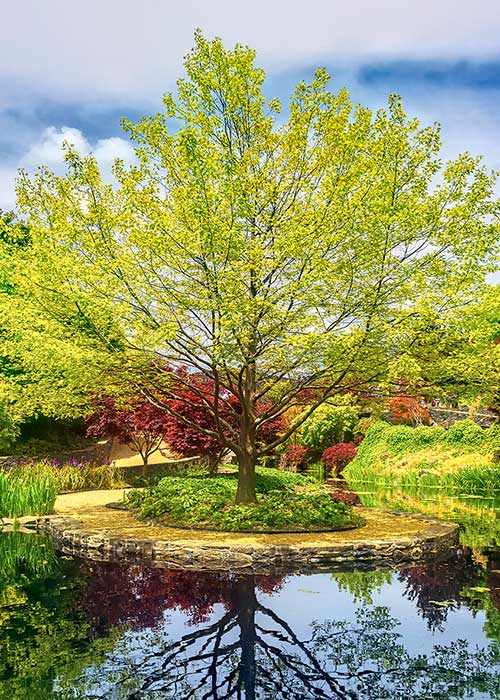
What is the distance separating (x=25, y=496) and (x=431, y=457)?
66.4 ft

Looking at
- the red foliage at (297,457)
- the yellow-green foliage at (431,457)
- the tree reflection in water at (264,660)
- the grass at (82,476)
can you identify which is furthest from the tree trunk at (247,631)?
the red foliage at (297,457)

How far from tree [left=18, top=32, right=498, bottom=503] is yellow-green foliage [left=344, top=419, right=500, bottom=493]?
1252cm

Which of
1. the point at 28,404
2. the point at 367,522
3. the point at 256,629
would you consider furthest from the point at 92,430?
the point at 256,629

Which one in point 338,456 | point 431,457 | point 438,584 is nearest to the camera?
point 438,584

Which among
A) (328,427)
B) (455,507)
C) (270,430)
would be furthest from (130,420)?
(328,427)

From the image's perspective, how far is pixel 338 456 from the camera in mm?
33906

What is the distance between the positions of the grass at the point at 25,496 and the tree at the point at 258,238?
4.49 m

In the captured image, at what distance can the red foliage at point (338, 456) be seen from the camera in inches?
1328

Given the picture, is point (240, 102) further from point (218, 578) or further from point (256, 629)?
point (256, 629)

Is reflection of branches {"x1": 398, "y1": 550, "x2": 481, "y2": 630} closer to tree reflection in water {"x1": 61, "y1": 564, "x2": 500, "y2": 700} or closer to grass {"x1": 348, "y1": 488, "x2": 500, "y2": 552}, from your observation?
tree reflection in water {"x1": 61, "y1": 564, "x2": 500, "y2": 700}

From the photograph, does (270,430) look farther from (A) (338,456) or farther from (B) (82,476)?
(A) (338,456)

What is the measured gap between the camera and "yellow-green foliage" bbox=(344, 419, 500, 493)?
2336 centimetres

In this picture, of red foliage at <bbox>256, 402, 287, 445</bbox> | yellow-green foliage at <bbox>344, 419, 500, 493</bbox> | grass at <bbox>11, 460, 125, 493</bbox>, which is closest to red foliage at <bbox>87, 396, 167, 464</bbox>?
grass at <bbox>11, 460, 125, 493</bbox>

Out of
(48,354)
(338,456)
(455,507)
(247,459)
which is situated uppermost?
(48,354)
